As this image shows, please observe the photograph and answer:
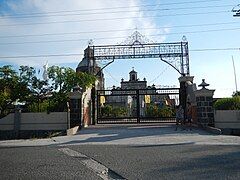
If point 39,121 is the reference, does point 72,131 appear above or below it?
below

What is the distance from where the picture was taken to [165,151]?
9289 mm

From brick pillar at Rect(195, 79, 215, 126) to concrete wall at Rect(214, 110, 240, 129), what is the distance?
1.16 ft

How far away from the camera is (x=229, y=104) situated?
62.2 ft

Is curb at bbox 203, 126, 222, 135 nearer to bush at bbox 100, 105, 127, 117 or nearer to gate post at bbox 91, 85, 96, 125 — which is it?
gate post at bbox 91, 85, 96, 125

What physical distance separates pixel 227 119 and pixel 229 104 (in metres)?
2.77

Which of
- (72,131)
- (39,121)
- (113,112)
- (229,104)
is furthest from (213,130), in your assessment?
(113,112)

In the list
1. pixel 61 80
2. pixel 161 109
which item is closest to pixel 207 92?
pixel 161 109

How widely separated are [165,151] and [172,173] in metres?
2.99

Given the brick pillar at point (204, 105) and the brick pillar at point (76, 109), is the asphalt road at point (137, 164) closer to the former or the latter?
the brick pillar at point (204, 105)

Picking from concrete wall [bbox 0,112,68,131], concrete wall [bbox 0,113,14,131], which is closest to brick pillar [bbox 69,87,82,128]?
concrete wall [bbox 0,112,68,131]

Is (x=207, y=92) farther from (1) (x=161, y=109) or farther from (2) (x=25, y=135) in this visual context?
(2) (x=25, y=135)

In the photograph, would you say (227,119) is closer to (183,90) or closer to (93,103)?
Result: (183,90)

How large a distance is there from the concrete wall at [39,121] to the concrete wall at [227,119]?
840 centimetres

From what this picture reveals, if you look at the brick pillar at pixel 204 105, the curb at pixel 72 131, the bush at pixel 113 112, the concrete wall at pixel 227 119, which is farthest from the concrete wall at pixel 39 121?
the concrete wall at pixel 227 119
